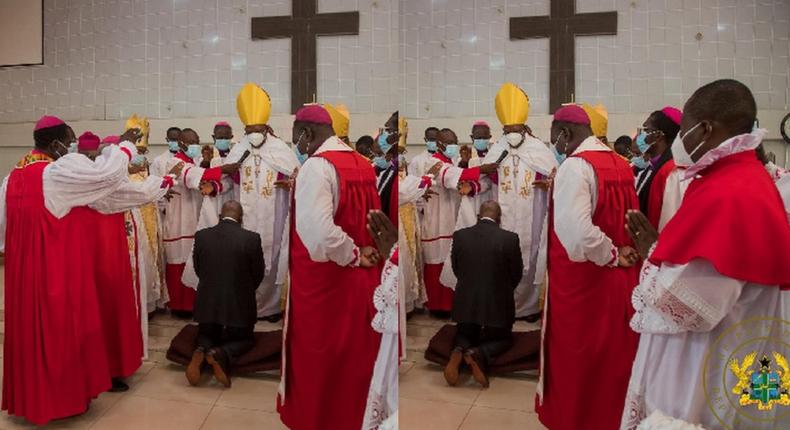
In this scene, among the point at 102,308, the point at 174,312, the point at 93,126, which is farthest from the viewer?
the point at 102,308

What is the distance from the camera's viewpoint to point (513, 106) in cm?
181

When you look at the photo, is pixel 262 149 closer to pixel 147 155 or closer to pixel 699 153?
pixel 147 155

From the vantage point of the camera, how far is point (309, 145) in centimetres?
187

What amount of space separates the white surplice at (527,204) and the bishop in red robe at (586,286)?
4 centimetres

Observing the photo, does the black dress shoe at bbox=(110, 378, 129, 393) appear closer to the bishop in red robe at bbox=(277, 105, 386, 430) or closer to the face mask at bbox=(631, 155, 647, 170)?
the bishop in red robe at bbox=(277, 105, 386, 430)

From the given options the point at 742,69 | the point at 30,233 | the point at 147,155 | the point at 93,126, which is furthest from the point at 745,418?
the point at 30,233

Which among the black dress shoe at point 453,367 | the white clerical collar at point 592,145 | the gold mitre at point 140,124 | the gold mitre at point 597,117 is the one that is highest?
the gold mitre at point 140,124

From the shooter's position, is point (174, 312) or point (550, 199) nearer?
point (550, 199)

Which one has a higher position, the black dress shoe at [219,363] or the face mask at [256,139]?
the face mask at [256,139]

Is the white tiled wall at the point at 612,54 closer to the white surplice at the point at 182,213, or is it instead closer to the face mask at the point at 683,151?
the face mask at the point at 683,151

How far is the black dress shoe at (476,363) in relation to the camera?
6.37ft

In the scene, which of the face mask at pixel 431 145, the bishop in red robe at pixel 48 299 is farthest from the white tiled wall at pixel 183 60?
the bishop in red robe at pixel 48 299

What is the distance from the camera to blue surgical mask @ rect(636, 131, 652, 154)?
173 centimetres

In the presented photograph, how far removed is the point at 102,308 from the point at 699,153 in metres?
3.14
